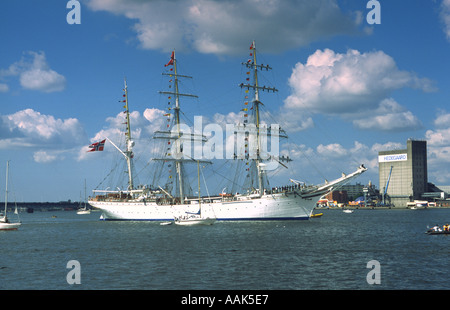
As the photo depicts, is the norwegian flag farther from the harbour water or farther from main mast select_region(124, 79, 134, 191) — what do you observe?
the harbour water

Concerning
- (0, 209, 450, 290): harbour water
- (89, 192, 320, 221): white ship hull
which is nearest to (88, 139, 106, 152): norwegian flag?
(89, 192, 320, 221): white ship hull

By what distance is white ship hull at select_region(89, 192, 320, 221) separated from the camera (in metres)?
87.4

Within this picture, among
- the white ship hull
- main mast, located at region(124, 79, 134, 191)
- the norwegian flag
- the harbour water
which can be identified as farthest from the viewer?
main mast, located at region(124, 79, 134, 191)

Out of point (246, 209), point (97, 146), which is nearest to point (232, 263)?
point (246, 209)

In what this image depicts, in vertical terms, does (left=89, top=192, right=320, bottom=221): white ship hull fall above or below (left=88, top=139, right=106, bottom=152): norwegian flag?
below

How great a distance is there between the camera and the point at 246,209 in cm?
9019

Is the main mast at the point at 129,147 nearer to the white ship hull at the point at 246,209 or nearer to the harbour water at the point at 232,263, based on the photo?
the white ship hull at the point at 246,209

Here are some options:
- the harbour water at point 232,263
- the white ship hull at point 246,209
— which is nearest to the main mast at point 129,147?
the white ship hull at point 246,209

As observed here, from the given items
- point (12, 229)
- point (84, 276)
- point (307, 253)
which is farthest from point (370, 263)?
point (12, 229)

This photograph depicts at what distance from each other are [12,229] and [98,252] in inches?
1869

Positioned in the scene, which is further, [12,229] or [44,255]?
[12,229]

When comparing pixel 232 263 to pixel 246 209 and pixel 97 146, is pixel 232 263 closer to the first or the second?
pixel 246 209
